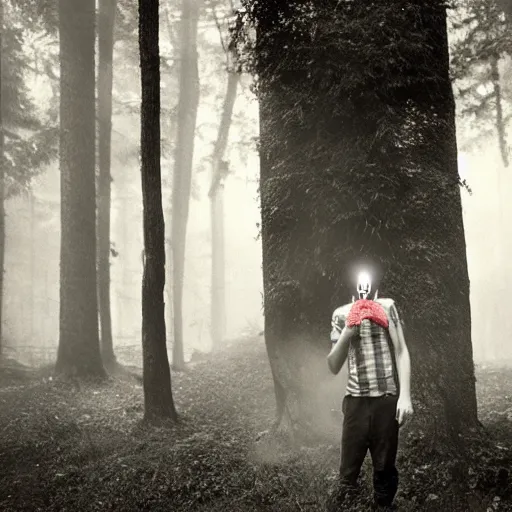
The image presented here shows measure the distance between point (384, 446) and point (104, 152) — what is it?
11879 mm

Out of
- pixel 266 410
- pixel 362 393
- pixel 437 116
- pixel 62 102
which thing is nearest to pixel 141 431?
pixel 266 410

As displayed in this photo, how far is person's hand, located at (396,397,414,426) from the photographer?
3984 millimetres

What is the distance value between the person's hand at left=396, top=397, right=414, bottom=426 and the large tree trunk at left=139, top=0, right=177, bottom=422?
4.53 meters

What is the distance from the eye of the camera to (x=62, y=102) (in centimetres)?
1191

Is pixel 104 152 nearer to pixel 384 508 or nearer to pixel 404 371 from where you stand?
pixel 404 371

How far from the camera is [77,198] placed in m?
11.6

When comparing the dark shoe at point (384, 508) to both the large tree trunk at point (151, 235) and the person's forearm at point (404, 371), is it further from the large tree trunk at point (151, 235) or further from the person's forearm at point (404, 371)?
the large tree trunk at point (151, 235)

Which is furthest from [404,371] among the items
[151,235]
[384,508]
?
[151,235]

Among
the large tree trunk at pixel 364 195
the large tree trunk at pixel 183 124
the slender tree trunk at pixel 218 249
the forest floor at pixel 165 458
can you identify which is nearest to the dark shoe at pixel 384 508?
the forest floor at pixel 165 458

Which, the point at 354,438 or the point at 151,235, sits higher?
the point at 151,235

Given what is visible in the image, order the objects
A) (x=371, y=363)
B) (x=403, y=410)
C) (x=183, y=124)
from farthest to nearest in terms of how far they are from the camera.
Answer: (x=183, y=124), (x=371, y=363), (x=403, y=410)

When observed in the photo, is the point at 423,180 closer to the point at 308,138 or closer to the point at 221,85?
the point at 308,138

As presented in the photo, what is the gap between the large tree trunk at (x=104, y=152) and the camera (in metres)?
13.8

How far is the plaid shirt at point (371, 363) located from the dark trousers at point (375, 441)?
0.25 ft
